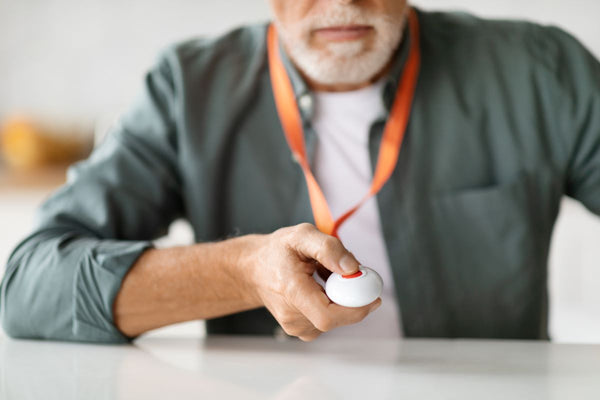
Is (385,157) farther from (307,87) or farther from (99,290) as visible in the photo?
(99,290)

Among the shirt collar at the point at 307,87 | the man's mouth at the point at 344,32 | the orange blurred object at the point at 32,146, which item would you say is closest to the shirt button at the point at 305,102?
the shirt collar at the point at 307,87

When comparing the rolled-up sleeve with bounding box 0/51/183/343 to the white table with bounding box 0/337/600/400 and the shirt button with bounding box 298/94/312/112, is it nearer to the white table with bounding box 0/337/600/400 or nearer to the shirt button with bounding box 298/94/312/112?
the white table with bounding box 0/337/600/400

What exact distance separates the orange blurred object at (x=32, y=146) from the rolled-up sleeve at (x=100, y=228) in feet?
5.43

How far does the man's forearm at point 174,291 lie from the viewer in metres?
0.79

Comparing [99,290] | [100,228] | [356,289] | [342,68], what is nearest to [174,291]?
[99,290]

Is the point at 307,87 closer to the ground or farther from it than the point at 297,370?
farther from it

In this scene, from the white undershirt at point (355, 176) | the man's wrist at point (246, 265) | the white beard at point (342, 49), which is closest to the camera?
the man's wrist at point (246, 265)

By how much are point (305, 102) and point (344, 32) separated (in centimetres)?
16

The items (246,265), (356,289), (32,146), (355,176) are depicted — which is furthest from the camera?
(32,146)

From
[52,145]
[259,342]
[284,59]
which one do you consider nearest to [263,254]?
[259,342]

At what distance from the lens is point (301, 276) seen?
2.11 ft

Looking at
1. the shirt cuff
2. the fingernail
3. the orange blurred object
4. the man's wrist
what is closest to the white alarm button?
the fingernail

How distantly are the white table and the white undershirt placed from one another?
0.19m

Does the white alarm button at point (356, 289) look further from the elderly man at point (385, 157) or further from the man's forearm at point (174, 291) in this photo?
the elderly man at point (385, 157)
